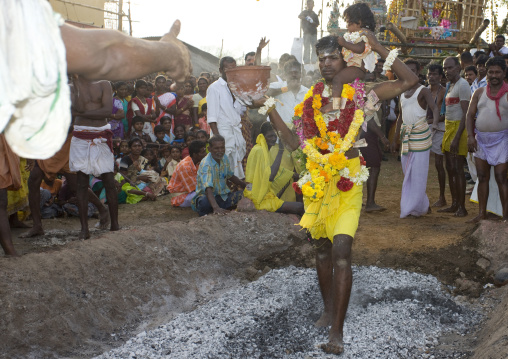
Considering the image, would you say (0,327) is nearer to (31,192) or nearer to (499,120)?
(31,192)

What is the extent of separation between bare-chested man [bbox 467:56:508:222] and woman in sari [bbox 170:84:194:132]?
6300 millimetres

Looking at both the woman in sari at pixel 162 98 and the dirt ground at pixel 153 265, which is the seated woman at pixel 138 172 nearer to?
the dirt ground at pixel 153 265

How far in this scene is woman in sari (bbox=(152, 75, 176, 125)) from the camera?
38.1ft

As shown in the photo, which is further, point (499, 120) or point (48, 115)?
point (499, 120)

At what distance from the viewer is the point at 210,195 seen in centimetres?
750

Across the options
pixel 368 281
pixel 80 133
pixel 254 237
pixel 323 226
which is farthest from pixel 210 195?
pixel 323 226

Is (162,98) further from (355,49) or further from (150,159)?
(355,49)

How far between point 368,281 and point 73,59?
13.6ft

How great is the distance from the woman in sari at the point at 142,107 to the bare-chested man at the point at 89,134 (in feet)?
14.6

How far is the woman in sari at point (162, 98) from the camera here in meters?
11.6

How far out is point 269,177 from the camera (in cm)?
777

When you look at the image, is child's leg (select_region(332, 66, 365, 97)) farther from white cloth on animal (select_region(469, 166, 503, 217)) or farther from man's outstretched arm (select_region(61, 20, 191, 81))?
white cloth on animal (select_region(469, 166, 503, 217))

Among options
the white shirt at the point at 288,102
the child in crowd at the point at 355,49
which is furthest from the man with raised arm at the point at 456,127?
the child in crowd at the point at 355,49

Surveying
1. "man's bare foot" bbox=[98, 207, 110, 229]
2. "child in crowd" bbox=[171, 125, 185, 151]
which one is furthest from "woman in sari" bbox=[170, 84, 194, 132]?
"man's bare foot" bbox=[98, 207, 110, 229]
